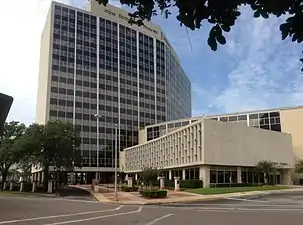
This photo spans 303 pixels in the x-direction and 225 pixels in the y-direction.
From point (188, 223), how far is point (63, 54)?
92609 millimetres

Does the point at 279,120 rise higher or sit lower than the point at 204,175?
higher

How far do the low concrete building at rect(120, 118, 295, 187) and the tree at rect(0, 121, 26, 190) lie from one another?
81.2 ft

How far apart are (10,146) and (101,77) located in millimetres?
51756

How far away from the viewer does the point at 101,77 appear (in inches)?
4304

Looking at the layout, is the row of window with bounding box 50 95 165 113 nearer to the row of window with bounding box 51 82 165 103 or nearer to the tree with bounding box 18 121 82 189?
the row of window with bounding box 51 82 165 103

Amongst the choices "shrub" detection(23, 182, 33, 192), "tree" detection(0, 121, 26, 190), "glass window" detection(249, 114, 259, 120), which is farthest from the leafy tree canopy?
"glass window" detection(249, 114, 259, 120)

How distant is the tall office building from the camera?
10181cm

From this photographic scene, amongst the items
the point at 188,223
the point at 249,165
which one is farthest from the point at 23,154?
the point at 188,223

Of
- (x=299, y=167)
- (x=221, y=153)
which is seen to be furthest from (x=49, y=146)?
(x=299, y=167)

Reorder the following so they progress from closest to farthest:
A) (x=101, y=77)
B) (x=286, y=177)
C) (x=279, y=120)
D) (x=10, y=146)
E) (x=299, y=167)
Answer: (x=10, y=146) → (x=299, y=167) → (x=286, y=177) → (x=279, y=120) → (x=101, y=77)

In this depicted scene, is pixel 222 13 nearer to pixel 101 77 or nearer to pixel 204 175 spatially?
pixel 204 175

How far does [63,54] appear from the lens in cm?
10375

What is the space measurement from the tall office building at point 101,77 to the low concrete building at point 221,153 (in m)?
32.9

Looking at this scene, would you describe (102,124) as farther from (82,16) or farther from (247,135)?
(247,135)
